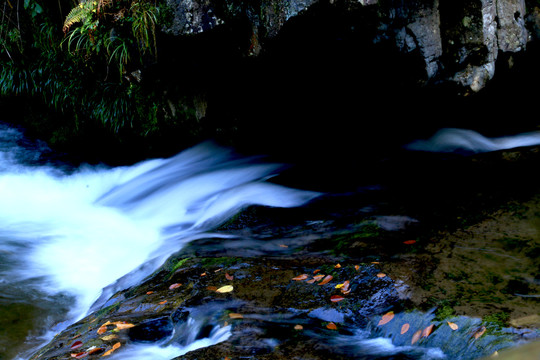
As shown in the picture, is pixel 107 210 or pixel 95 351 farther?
pixel 107 210

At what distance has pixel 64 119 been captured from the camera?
8.09 metres

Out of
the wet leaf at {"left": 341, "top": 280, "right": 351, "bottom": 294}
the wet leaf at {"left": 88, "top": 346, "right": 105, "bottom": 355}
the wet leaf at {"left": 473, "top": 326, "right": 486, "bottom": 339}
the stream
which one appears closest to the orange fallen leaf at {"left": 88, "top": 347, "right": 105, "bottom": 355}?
the wet leaf at {"left": 88, "top": 346, "right": 105, "bottom": 355}

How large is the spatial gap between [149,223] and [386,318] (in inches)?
155

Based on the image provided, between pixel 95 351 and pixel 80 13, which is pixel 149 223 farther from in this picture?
pixel 95 351

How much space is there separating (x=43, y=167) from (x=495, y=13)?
7349 millimetres

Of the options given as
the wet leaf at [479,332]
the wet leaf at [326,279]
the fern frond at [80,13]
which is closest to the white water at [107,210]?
the wet leaf at [326,279]

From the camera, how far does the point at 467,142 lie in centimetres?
641

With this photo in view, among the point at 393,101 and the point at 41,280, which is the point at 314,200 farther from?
the point at 41,280

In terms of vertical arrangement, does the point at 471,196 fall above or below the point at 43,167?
below

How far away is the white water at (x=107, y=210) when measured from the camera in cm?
477

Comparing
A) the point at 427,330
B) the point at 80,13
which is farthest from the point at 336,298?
the point at 80,13

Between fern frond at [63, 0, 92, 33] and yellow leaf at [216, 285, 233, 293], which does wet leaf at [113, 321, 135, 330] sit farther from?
fern frond at [63, 0, 92, 33]

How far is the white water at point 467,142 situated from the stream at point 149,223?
14 millimetres

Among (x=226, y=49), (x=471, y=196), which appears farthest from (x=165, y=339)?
(x=226, y=49)
